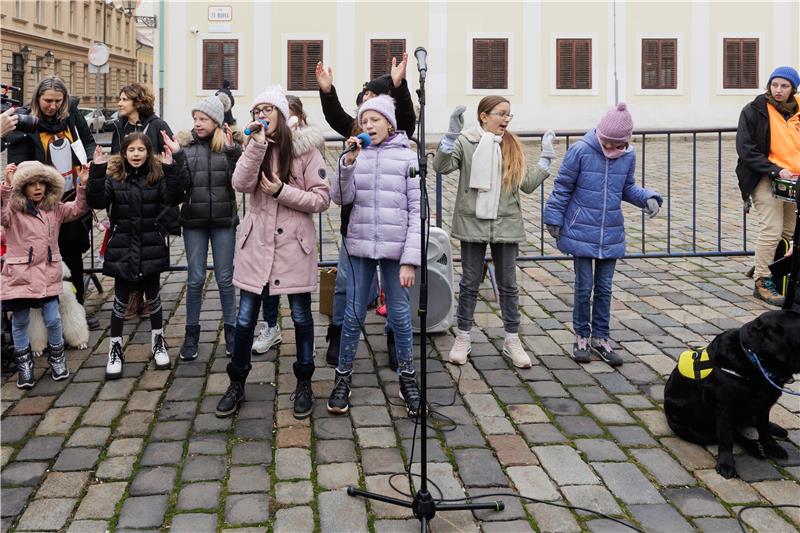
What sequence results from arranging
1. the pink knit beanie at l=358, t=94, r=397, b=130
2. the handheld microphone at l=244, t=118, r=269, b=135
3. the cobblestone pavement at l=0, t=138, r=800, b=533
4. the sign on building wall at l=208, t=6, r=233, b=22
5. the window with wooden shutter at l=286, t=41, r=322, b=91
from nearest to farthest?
the cobblestone pavement at l=0, t=138, r=800, b=533
the handheld microphone at l=244, t=118, r=269, b=135
the pink knit beanie at l=358, t=94, r=397, b=130
the sign on building wall at l=208, t=6, r=233, b=22
the window with wooden shutter at l=286, t=41, r=322, b=91

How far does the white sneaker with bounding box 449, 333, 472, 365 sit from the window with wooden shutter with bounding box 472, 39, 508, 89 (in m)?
26.4

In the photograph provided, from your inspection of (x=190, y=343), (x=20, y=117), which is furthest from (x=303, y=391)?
(x=20, y=117)

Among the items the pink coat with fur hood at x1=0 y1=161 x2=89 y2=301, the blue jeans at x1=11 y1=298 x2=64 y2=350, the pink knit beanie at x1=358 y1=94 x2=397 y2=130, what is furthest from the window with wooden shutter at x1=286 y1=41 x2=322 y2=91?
the pink knit beanie at x1=358 y1=94 x2=397 y2=130

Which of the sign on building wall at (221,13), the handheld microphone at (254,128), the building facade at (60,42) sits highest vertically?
the building facade at (60,42)

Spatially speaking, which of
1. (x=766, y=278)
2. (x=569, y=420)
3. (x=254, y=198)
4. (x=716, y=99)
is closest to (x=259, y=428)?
(x=254, y=198)

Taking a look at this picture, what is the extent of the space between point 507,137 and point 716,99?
95.0ft

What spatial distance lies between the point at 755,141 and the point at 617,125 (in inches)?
98.7

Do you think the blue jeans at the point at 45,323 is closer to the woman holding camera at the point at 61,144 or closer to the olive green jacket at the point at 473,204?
the woman holding camera at the point at 61,144

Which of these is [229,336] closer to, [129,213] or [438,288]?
[129,213]

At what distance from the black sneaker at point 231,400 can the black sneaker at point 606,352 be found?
2562 mm

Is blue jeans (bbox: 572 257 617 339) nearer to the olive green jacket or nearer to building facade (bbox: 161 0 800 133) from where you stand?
the olive green jacket

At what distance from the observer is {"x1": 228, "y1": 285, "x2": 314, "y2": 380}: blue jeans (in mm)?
5047

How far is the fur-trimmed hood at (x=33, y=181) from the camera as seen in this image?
5605mm

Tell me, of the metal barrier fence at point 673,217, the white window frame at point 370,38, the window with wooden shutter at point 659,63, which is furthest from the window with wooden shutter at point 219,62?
the metal barrier fence at point 673,217
